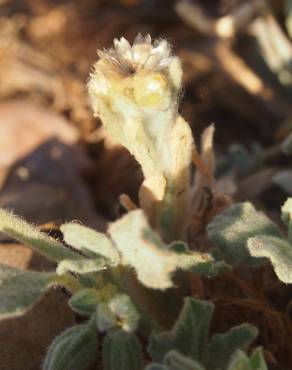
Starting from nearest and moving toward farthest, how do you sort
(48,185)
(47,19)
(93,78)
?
(93,78) < (48,185) < (47,19)

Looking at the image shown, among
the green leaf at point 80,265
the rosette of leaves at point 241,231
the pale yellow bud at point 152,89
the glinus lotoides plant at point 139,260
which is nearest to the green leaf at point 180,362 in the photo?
the glinus lotoides plant at point 139,260

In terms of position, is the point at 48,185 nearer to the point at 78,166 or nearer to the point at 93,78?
the point at 78,166

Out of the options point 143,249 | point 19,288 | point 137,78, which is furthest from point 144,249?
point 137,78

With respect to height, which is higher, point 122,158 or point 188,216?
point 122,158

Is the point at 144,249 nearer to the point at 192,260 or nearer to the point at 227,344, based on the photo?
the point at 192,260

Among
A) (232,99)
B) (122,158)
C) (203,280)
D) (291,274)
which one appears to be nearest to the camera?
(291,274)

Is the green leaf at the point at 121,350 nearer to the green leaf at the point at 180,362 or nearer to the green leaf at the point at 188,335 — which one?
the green leaf at the point at 188,335

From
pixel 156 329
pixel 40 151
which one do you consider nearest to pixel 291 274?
pixel 156 329
